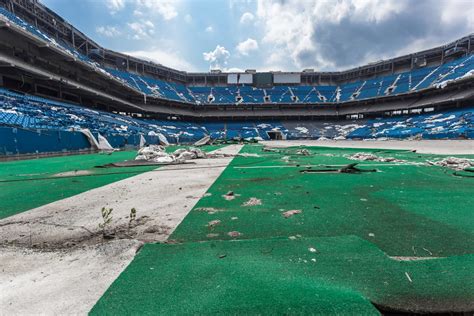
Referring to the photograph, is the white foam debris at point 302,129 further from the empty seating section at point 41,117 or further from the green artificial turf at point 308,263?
the green artificial turf at point 308,263

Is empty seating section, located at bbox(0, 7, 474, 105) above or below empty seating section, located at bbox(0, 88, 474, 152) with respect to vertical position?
above

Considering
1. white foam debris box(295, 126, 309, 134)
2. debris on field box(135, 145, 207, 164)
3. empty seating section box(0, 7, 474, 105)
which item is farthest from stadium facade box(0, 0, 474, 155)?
debris on field box(135, 145, 207, 164)

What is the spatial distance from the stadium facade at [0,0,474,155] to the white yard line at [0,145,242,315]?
1160cm

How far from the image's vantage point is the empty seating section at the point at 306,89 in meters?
34.4

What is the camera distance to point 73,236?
2436 millimetres

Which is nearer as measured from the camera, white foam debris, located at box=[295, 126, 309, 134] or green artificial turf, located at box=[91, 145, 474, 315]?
green artificial turf, located at box=[91, 145, 474, 315]

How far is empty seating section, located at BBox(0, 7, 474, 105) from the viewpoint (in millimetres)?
34375

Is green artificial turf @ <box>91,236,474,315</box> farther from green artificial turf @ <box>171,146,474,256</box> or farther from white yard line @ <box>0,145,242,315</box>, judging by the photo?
green artificial turf @ <box>171,146,474,256</box>

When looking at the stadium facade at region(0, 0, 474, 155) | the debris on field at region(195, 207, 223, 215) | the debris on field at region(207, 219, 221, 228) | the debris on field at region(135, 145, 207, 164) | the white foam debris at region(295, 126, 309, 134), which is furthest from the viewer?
the white foam debris at region(295, 126, 309, 134)

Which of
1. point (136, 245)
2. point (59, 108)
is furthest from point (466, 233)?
point (59, 108)

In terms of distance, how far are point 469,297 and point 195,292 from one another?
1594mm

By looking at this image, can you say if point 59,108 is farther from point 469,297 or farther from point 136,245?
point 469,297

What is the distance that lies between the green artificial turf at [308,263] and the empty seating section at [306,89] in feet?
120

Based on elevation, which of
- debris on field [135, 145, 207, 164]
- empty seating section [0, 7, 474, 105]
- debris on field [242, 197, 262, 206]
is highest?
empty seating section [0, 7, 474, 105]
